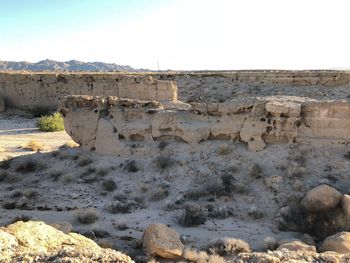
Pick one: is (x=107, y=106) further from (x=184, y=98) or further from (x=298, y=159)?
(x=184, y=98)

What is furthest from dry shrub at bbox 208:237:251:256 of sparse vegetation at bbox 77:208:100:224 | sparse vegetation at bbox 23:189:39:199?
sparse vegetation at bbox 23:189:39:199

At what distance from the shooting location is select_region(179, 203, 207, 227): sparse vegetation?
10242 mm

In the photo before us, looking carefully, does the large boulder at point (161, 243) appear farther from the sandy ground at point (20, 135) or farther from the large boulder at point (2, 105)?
the large boulder at point (2, 105)

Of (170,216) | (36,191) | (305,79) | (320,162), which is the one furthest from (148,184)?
(305,79)

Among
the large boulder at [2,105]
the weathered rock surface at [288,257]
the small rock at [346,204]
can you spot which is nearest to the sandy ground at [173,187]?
the small rock at [346,204]

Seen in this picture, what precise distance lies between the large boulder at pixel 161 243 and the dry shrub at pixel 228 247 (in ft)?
2.50

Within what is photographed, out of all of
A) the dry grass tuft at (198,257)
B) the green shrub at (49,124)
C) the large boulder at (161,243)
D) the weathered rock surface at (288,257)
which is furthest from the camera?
the green shrub at (49,124)

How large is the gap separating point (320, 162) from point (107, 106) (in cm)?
717

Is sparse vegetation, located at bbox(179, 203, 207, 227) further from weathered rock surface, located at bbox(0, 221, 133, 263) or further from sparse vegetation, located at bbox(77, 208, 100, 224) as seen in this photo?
weathered rock surface, located at bbox(0, 221, 133, 263)

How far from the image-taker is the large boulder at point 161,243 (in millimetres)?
8219

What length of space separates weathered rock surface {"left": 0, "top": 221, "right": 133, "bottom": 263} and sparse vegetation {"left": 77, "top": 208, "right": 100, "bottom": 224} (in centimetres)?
270

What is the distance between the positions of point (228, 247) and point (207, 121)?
18.8ft

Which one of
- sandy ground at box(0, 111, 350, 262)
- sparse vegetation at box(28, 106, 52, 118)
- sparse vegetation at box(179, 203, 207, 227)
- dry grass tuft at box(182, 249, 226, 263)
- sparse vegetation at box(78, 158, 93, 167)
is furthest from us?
sparse vegetation at box(28, 106, 52, 118)

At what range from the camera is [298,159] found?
40.3 feet
